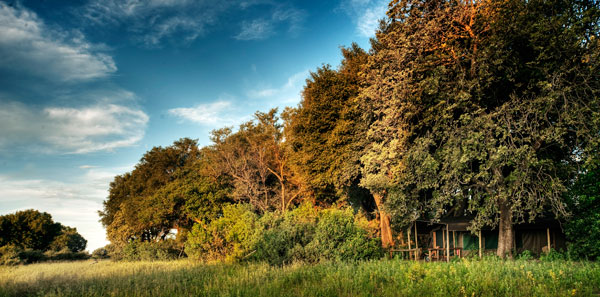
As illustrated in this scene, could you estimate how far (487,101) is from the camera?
18281 millimetres

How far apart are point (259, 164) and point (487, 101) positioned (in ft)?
67.4

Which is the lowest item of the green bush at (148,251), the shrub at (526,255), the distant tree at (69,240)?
the distant tree at (69,240)

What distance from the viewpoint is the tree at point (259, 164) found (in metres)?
32.5

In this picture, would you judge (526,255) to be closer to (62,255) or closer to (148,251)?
→ (148,251)

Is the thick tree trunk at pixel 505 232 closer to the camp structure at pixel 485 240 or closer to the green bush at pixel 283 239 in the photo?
the camp structure at pixel 485 240

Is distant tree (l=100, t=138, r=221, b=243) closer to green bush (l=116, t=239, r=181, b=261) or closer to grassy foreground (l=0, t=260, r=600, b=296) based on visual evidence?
green bush (l=116, t=239, r=181, b=261)

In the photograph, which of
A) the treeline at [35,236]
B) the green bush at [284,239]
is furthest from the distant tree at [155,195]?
the green bush at [284,239]

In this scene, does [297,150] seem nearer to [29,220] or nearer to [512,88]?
[512,88]

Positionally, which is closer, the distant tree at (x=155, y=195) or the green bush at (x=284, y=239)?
the green bush at (x=284, y=239)

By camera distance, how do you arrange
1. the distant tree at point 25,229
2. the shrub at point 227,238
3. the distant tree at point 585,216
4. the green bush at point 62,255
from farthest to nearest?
the distant tree at point 25,229 → the green bush at point 62,255 → the distant tree at point 585,216 → the shrub at point 227,238

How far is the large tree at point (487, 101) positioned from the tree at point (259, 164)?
14.2 meters

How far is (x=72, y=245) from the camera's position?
64125 mm

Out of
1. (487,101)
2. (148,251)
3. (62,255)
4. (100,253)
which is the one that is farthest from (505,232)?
(100,253)

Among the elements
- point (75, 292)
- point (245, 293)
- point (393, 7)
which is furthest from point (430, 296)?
point (393, 7)
